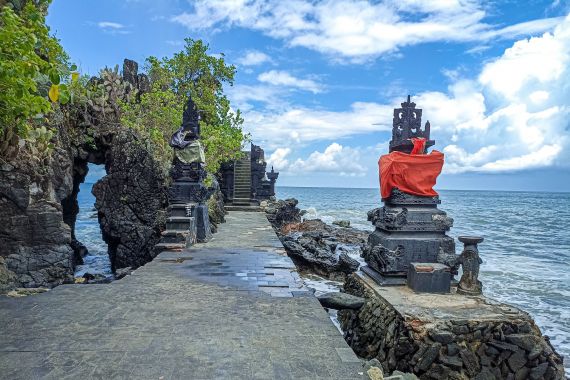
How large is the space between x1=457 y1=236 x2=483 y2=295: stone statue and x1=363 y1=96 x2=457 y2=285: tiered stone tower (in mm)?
393

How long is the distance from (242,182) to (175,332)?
71.1 ft

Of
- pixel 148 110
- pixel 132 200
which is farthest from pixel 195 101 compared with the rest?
pixel 132 200

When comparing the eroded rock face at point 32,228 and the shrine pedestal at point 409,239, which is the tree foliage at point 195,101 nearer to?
the eroded rock face at point 32,228

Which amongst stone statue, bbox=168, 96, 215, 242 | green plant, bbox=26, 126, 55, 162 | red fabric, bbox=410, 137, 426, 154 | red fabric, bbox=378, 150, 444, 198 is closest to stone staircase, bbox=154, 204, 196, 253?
stone statue, bbox=168, 96, 215, 242

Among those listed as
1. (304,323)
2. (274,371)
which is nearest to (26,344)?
(274,371)

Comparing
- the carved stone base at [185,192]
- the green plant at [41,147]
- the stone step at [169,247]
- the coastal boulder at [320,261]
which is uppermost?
the green plant at [41,147]

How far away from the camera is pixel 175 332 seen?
455cm

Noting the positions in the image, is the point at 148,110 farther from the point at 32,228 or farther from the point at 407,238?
the point at 407,238

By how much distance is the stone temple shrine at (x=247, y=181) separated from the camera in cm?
2511

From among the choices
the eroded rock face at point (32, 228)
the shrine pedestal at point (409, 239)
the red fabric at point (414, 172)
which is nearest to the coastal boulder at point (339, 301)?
the shrine pedestal at point (409, 239)

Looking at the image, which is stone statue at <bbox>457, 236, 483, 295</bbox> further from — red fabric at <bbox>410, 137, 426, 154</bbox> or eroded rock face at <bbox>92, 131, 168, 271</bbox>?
eroded rock face at <bbox>92, 131, 168, 271</bbox>

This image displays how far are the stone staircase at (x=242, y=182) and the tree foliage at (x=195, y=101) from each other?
11.1 ft

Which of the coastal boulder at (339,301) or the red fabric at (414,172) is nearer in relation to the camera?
the coastal boulder at (339,301)

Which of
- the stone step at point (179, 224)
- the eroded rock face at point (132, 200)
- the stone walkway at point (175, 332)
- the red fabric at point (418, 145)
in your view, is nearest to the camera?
the stone walkway at point (175, 332)
